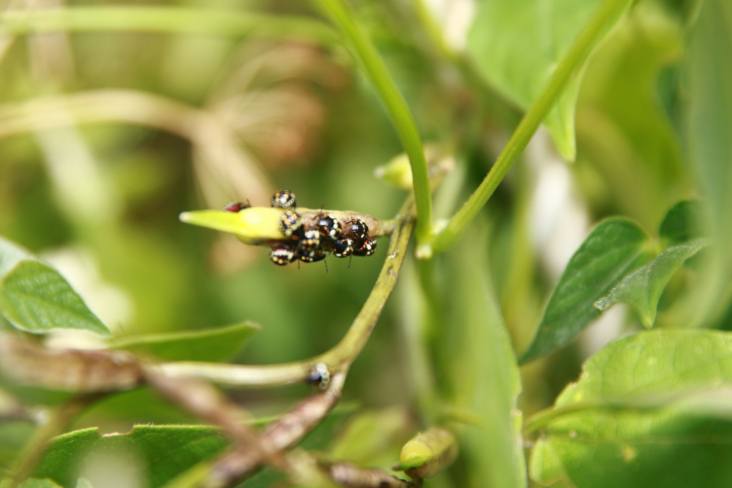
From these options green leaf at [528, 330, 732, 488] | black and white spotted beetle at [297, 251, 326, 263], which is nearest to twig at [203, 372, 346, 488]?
black and white spotted beetle at [297, 251, 326, 263]

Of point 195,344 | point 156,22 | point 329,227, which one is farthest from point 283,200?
point 156,22

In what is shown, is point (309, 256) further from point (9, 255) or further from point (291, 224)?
point (9, 255)

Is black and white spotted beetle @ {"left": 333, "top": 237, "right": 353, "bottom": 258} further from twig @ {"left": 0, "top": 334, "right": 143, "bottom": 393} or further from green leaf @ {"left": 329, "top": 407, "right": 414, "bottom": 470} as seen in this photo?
green leaf @ {"left": 329, "top": 407, "right": 414, "bottom": 470}

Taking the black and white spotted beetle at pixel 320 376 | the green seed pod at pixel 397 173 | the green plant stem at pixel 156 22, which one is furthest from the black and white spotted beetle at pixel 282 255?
the green plant stem at pixel 156 22

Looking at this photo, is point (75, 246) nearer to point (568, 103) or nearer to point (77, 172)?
point (77, 172)

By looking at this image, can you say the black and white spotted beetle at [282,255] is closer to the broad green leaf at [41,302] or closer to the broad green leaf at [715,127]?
the broad green leaf at [41,302]

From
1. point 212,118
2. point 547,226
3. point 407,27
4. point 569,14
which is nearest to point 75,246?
point 212,118
